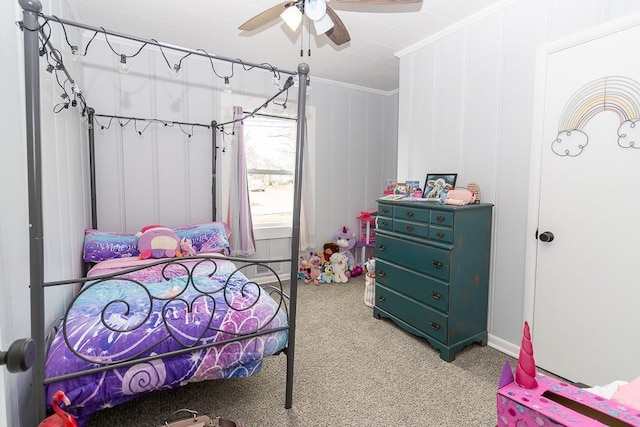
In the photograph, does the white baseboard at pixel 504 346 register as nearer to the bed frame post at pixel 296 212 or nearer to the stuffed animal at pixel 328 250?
the bed frame post at pixel 296 212

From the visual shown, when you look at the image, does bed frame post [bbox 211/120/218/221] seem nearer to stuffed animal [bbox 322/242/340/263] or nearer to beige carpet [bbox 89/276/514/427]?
stuffed animal [bbox 322/242/340/263]

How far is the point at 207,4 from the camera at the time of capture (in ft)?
8.16

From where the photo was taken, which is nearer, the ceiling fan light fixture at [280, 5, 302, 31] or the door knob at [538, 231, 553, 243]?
the ceiling fan light fixture at [280, 5, 302, 31]

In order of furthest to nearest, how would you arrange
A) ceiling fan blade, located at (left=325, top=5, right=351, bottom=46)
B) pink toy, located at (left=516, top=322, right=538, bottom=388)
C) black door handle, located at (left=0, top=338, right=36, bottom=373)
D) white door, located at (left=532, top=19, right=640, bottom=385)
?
ceiling fan blade, located at (left=325, top=5, right=351, bottom=46) → white door, located at (left=532, top=19, right=640, bottom=385) → pink toy, located at (left=516, top=322, right=538, bottom=388) → black door handle, located at (left=0, top=338, right=36, bottom=373)

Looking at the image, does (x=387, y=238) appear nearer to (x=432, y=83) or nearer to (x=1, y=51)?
(x=432, y=83)

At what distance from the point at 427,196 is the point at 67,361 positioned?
2.64 metres

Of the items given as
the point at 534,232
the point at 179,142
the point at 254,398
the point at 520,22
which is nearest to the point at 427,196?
the point at 534,232

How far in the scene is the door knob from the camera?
216 cm

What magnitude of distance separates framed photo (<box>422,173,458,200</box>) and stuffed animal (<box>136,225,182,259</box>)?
2271 mm

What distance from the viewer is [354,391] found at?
197 centimetres

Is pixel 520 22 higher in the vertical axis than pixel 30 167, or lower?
higher

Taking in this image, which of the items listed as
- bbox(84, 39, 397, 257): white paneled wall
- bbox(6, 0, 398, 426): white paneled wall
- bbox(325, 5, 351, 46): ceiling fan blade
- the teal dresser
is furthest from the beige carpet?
bbox(325, 5, 351, 46): ceiling fan blade

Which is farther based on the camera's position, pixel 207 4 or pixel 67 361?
pixel 207 4

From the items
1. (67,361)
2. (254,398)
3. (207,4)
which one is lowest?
(254,398)
